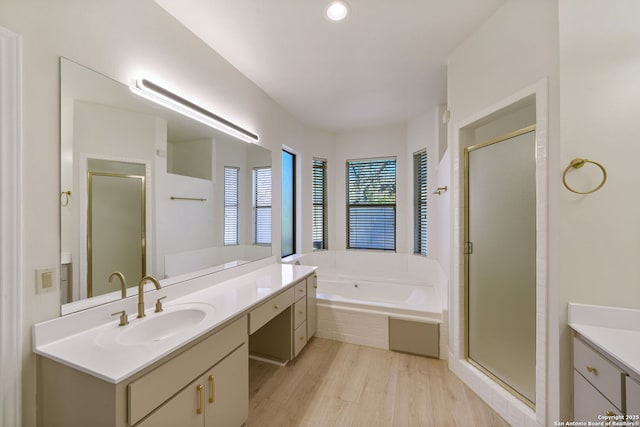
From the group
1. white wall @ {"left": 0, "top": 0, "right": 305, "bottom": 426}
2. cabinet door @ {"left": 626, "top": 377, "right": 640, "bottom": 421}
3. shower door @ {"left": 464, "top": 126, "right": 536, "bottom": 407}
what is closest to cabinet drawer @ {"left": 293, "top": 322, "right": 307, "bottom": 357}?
shower door @ {"left": 464, "top": 126, "right": 536, "bottom": 407}

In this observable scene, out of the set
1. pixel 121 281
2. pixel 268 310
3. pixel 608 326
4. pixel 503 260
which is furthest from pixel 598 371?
pixel 121 281

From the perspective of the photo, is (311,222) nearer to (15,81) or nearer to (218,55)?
(218,55)

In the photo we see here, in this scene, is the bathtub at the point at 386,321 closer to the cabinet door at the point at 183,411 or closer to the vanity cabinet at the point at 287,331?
the vanity cabinet at the point at 287,331

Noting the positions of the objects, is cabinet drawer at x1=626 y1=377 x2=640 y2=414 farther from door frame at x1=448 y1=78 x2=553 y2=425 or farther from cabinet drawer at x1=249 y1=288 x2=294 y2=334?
cabinet drawer at x1=249 y1=288 x2=294 y2=334

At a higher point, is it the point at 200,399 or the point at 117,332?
the point at 117,332

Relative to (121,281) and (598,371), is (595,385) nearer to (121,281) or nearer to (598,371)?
(598,371)

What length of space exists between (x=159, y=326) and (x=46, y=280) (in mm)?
533

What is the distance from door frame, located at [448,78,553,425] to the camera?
4.58 ft

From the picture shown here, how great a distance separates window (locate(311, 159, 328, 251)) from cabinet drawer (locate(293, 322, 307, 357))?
1.75 meters

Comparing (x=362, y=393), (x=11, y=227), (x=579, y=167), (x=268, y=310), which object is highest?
(x=579, y=167)

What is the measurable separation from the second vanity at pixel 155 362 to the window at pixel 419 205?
8.37ft

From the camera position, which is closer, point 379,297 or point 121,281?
point 121,281

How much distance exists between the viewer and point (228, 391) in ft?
4.36

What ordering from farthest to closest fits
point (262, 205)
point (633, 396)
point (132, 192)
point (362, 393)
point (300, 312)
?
point (262, 205) < point (300, 312) < point (362, 393) < point (132, 192) < point (633, 396)
